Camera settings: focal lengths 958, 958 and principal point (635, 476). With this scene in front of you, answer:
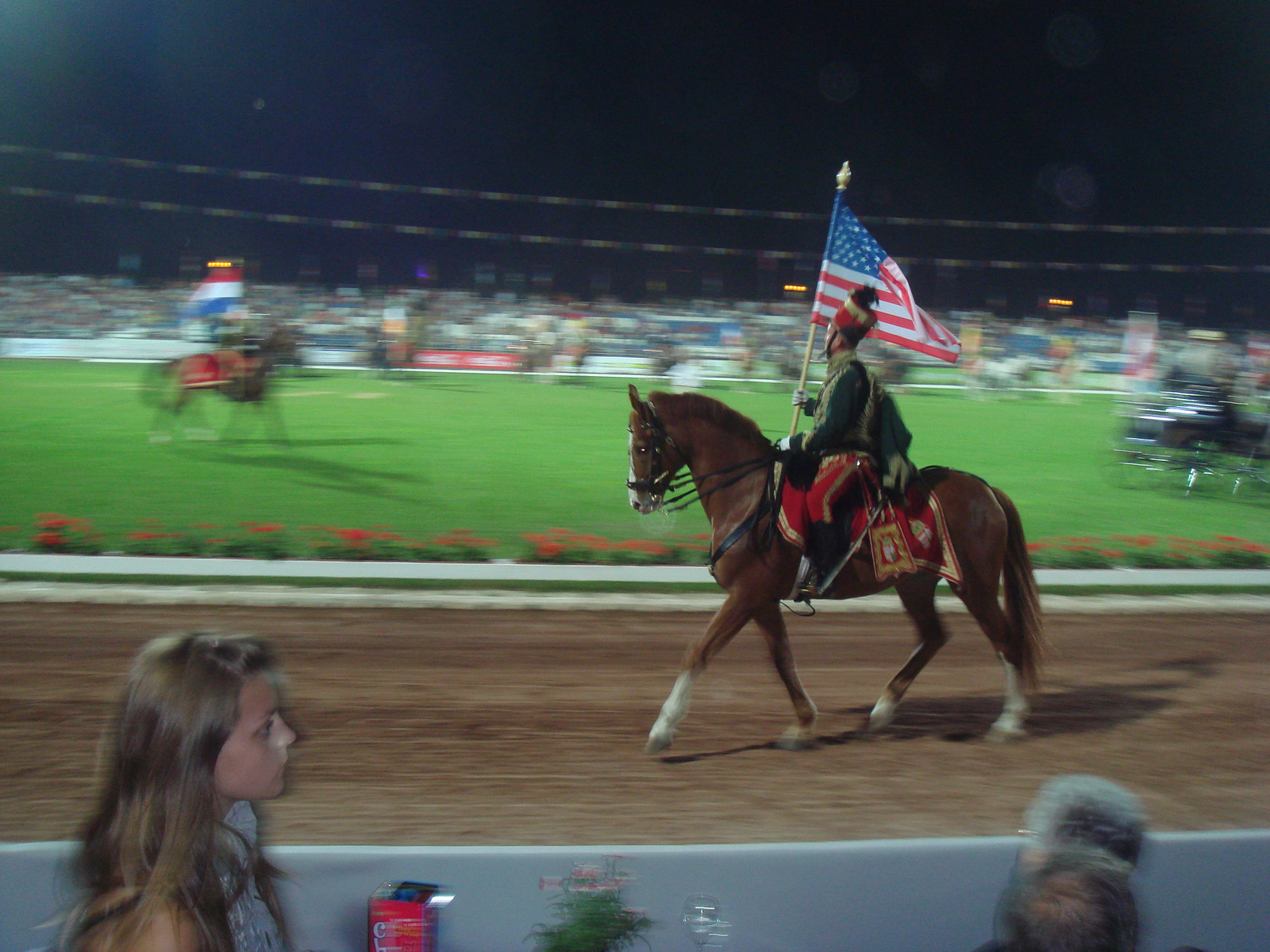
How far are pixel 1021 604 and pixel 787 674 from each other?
5.20 feet

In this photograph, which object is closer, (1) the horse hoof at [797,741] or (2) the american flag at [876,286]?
(1) the horse hoof at [797,741]

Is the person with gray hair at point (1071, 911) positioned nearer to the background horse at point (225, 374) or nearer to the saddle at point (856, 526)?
the saddle at point (856, 526)

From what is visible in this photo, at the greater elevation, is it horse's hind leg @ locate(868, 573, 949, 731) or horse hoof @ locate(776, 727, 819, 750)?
horse's hind leg @ locate(868, 573, 949, 731)

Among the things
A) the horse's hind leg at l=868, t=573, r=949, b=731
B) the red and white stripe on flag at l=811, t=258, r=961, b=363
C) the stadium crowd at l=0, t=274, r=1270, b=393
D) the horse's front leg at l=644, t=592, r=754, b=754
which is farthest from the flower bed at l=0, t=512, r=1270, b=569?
the stadium crowd at l=0, t=274, r=1270, b=393

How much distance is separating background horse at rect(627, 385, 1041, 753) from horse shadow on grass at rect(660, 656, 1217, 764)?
0.16 meters

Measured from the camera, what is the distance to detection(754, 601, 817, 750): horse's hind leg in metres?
5.62

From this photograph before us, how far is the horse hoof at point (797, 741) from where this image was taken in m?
5.68

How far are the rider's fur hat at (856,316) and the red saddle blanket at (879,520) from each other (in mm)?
761

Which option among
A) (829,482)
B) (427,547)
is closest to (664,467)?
(829,482)

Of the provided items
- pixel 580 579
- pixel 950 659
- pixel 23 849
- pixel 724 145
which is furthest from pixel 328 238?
pixel 23 849

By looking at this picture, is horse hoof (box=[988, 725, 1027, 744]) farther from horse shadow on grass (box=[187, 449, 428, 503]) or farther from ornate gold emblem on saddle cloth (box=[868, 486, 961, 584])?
horse shadow on grass (box=[187, 449, 428, 503])

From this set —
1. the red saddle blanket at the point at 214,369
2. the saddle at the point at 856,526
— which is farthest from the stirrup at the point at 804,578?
the red saddle blanket at the point at 214,369

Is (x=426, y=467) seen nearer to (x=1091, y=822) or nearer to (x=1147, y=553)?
(x=1147, y=553)

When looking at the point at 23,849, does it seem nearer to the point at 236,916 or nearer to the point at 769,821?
the point at 236,916
